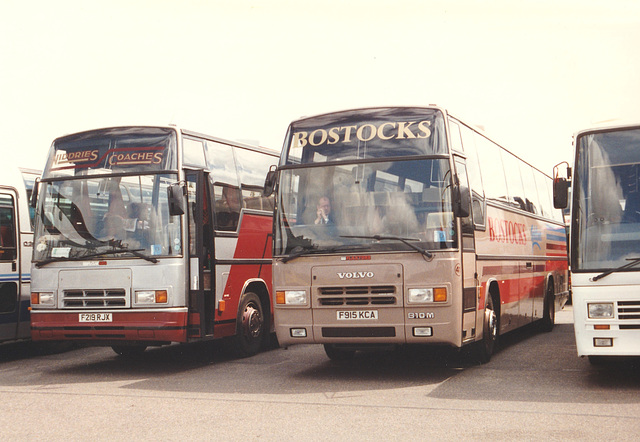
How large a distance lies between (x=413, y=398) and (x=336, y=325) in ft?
5.28

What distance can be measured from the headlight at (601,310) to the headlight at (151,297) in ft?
17.9

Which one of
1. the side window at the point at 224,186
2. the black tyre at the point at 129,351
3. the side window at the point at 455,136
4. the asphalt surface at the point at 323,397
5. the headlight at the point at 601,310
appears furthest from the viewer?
the black tyre at the point at 129,351

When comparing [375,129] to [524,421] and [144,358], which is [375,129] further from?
[144,358]

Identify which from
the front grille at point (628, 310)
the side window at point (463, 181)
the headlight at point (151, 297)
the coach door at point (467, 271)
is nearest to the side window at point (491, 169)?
the side window at point (463, 181)

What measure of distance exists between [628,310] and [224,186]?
21.1ft

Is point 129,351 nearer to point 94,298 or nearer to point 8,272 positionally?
point 8,272

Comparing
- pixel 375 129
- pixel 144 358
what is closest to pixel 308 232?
pixel 375 129

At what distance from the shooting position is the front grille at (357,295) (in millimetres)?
10133

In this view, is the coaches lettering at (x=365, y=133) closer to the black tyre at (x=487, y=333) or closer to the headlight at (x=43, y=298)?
the black tyre at (x=487, y=333)

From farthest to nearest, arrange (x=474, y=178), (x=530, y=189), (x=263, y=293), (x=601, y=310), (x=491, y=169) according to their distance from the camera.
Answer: (x=530, y=189) < (x=263, y=293) < (x=491, y=169) < (x=474, y=178) < (x=601, y=310)

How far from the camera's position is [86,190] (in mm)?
11898

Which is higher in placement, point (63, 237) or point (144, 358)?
point (63, 237)

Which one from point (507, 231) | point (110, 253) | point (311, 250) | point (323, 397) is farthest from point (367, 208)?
point (507, 231)

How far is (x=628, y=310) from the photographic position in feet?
29.1
